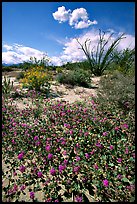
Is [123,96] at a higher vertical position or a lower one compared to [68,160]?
higher

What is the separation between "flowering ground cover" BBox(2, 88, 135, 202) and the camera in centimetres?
247

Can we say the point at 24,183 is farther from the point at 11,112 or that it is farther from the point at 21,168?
the point at 11,112

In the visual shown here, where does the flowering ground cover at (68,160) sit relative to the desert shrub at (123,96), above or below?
below

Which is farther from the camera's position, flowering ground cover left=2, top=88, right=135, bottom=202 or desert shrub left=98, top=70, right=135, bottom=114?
desert shrub left=98, top=70, right=135, bottom=114

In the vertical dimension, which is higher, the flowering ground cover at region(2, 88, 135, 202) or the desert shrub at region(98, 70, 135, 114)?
the desert shrub at region(98, 70, 135, 114)

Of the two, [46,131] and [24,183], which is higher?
[46,131]

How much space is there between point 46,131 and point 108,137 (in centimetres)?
139

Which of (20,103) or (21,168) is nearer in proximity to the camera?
(21,168)

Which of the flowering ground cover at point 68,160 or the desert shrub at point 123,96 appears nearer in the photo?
the flowering ground cover at point 68,160

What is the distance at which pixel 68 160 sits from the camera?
3.08 metres

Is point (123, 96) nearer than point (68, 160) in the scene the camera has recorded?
No

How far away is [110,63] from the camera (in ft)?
65.7

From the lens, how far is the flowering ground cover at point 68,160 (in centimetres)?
247

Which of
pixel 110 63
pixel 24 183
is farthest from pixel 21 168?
pixel 110 63
